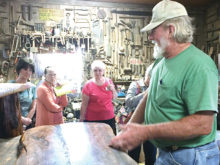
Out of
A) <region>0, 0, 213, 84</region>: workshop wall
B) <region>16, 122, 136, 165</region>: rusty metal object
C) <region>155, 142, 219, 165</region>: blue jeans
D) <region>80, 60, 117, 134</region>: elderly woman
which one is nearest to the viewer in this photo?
<region>16, 122, 136, 165</region>: rusty metal object

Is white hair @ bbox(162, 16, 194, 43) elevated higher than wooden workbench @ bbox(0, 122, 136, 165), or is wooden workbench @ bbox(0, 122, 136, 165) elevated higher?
white hair @ bbox(162, 16, 194, 43)

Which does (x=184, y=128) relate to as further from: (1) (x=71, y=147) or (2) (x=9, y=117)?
(2) (x=9, y=117)

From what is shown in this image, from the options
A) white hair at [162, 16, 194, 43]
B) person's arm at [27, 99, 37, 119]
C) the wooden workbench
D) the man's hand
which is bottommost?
person's arm at [27, 99, 37, 119]

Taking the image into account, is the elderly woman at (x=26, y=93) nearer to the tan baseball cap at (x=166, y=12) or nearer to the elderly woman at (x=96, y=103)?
the elderly woman at (x=96, y=103)

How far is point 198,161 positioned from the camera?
1.25m

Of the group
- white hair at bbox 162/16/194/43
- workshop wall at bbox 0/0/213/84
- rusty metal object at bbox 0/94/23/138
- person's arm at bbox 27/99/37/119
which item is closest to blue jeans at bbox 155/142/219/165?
white hair at bbox 162/16/194/43

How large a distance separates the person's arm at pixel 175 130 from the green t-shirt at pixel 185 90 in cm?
5

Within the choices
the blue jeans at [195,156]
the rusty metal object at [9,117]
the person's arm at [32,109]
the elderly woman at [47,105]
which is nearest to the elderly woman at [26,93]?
the person's arm at [32,109]

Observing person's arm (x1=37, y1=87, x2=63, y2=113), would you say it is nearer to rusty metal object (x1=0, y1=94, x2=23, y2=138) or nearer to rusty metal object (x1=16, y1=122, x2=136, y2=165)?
rusty metal object (x1=0, y1=94, x2=23, y2=138)

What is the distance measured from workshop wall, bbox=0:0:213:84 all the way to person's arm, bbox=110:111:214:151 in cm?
456

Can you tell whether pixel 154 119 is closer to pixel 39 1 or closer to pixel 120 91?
pixel 120 91

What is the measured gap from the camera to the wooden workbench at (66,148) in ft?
3.59

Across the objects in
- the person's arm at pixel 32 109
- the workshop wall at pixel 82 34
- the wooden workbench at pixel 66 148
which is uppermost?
the workshop wall at pixel 82 34

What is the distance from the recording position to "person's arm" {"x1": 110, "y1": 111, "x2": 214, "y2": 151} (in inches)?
44.2
